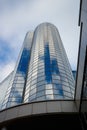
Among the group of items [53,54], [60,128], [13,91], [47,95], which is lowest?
[60,128]

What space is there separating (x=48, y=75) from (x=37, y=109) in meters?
29.9

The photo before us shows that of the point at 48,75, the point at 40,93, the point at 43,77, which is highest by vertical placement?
the point at 48,75

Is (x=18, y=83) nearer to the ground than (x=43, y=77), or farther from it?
farther from it

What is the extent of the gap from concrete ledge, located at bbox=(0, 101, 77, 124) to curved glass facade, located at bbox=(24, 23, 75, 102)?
21654mm

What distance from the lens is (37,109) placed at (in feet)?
45.8

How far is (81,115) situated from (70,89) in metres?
27.7

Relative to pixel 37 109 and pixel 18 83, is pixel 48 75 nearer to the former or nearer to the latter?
pixel 18 83

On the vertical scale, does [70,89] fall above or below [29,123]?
above

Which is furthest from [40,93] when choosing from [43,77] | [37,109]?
[37,109]

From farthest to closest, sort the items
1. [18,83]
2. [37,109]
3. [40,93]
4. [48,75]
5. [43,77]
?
[18,83], [48,75], [43,77], [40,93], [37,109]

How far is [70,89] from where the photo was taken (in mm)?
40781

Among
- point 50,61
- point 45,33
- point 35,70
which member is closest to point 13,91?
point 35,70

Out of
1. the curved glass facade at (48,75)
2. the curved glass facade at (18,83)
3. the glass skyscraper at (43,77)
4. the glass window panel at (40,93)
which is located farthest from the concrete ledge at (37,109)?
the curved glass facade at (18,83)

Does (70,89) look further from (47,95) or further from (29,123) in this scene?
(29,123)
